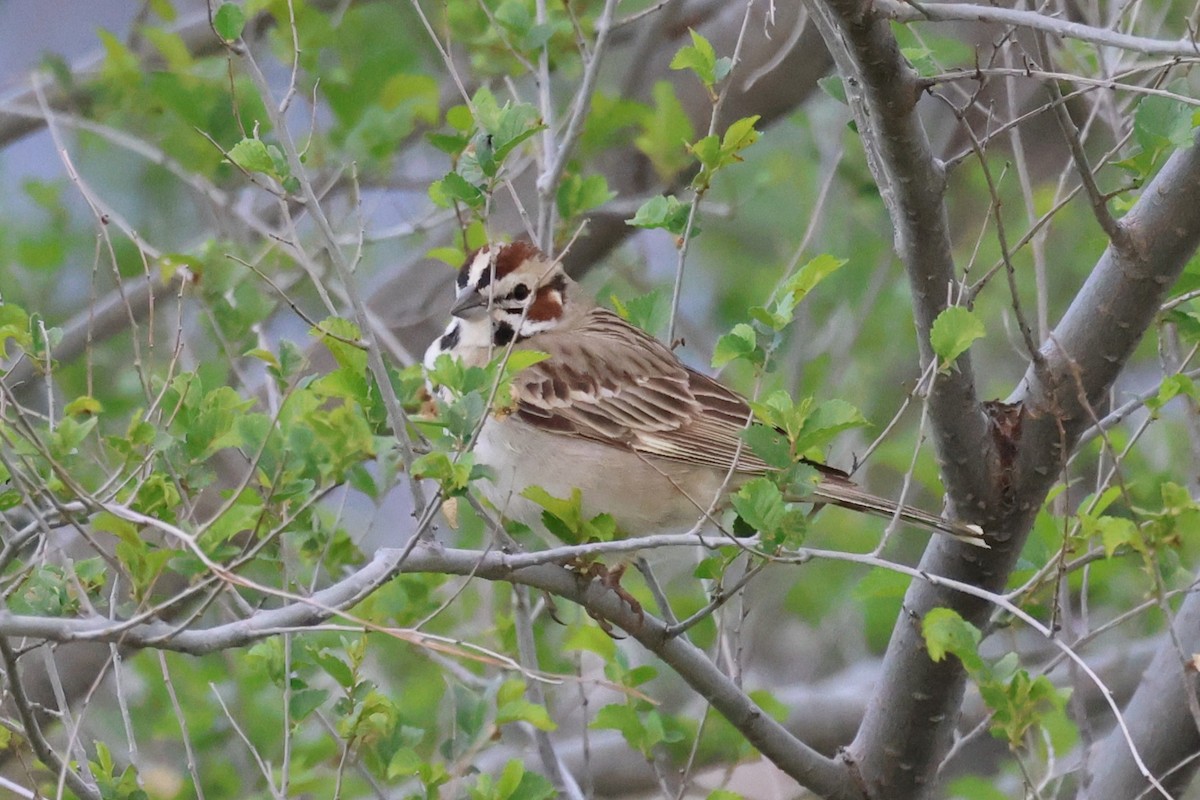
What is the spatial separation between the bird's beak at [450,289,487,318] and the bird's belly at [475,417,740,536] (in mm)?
375

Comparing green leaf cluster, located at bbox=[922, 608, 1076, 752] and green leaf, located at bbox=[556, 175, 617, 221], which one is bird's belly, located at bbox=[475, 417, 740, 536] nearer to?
green leaf, located at bbox=[556, 175, 617, 221]

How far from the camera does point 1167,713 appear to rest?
4211 mm

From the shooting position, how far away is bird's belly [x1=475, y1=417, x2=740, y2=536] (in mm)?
4641

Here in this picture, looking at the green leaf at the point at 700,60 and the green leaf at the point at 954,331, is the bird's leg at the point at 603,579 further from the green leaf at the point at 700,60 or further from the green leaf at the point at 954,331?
the green leaf at the point at 700,60

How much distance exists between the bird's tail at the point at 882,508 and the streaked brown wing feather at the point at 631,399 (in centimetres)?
34

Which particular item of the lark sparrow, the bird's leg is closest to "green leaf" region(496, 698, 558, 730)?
the bird's leg

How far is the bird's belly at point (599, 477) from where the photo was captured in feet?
15.2

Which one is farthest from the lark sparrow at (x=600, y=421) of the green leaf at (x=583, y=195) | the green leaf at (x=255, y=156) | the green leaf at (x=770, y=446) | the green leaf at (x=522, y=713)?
the green leaf at (x=255, y=156)

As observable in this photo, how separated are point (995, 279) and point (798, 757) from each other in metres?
4.26

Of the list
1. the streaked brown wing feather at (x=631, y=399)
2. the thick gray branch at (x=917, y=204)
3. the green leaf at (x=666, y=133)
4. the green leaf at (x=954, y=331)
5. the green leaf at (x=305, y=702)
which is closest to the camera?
the thick gray branch at (x=917, y=204)

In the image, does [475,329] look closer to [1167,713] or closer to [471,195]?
[471,195]

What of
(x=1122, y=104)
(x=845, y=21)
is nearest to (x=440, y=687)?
(x=1122, y=104)

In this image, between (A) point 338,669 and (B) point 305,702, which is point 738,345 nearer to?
(A) point 338,669

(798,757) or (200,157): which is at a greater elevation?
(200,157)
